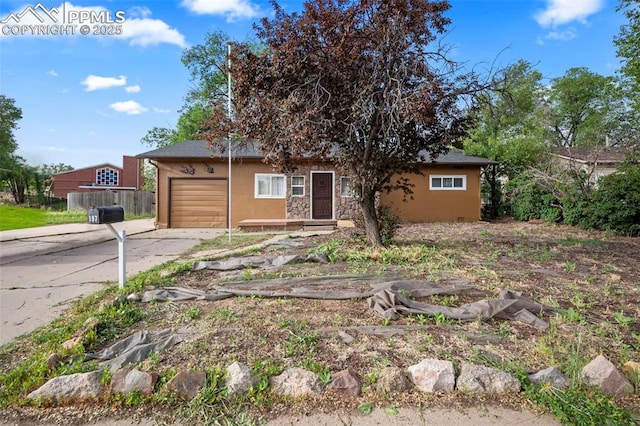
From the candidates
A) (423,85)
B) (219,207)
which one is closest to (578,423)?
(423,85)

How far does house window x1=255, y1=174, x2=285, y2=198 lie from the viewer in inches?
481

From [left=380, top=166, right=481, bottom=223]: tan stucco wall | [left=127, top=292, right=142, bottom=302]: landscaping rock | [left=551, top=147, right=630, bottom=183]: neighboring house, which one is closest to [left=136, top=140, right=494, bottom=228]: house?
[left=380, top=166, right=481, bottom=223]: tan stucco wall

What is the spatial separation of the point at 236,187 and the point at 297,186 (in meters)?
2.26

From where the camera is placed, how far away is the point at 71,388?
191 centimetres

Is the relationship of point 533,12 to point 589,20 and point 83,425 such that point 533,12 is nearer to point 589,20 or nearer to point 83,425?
point 589,20

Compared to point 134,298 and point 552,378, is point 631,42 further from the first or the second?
point 134,298

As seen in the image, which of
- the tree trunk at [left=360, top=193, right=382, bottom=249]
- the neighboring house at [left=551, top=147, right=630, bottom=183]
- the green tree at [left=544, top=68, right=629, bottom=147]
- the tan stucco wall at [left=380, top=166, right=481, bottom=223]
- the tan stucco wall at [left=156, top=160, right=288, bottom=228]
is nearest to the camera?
the tree trunk at [left=360, top=193, right=382, bottom=249]

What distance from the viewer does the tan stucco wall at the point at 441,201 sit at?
12.8 meters

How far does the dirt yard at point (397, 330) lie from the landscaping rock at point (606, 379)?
0.18 ft

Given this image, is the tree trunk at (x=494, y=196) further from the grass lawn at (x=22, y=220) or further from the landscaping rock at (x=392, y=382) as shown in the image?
the grass lawn at (x=22, y=220)

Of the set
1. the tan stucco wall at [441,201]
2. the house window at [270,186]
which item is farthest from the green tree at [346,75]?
the tan stucco wall at [441,201]

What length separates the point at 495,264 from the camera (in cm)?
462

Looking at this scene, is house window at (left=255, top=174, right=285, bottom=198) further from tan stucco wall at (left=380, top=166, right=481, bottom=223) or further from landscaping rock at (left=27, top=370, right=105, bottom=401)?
landscaping rock at (left=27, top=370, right=105, bottom=401)

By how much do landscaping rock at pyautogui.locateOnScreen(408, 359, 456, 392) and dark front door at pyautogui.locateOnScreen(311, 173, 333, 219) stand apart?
10.2m
